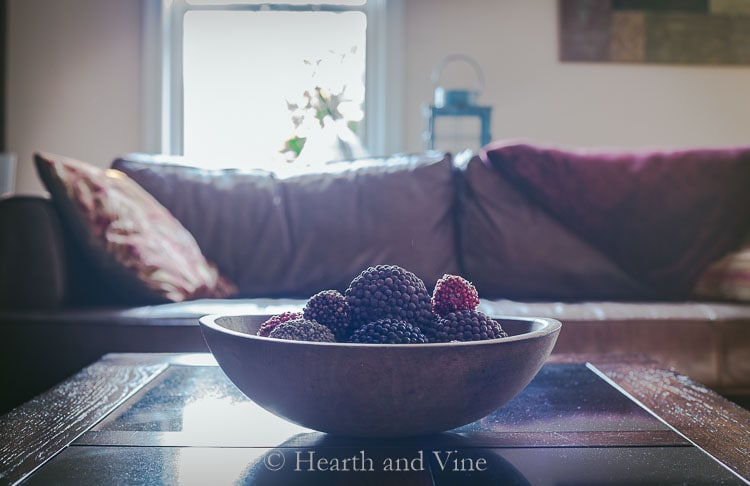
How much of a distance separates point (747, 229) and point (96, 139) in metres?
3.26

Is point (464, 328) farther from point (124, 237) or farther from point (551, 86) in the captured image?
point (551, 86)

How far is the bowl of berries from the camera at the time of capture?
584mm

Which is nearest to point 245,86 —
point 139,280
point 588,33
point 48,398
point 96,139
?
point 96,139

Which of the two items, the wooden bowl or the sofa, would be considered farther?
the sofa

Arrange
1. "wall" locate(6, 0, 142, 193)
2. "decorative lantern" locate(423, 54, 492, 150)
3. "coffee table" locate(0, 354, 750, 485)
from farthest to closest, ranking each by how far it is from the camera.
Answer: "wall" locate(6, 0, 142, 193)
"decorative lantern" locate(423, 54, 492, 150)
"coffee table" locate(0, 354, 750, 485)

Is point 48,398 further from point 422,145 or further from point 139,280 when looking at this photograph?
point 422,145

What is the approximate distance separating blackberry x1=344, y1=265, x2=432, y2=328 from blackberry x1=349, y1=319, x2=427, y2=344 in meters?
0.03

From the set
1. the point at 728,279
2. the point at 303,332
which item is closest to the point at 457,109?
the point at 728,279

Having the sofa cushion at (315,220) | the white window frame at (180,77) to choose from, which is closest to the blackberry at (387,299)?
the sofa cushion at (315,220)

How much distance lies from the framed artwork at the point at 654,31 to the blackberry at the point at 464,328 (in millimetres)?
3630

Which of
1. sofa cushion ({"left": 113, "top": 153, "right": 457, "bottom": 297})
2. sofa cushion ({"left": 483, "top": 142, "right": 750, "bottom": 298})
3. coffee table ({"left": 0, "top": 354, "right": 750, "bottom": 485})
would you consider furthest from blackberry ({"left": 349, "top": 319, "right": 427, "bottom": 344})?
sofa cushion ({"left": 483, "top": 142, "right": 750, "bottom": 298})

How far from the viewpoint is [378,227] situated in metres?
2.11

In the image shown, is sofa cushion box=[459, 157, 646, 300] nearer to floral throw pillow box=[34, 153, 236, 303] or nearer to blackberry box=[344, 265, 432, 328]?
floral throw pillow box=[34, 153, 236, 303]

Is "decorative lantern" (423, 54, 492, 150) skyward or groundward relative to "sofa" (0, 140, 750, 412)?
skyward
